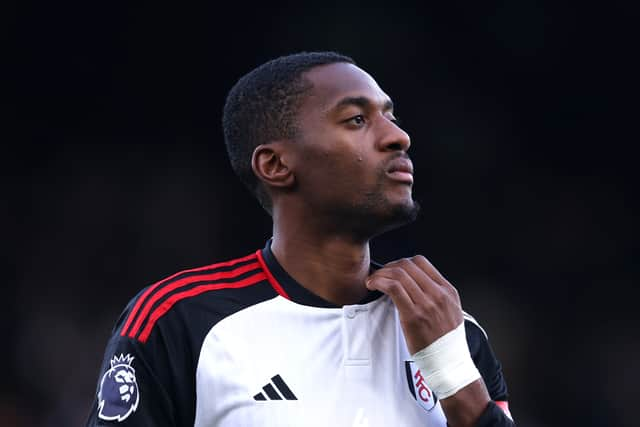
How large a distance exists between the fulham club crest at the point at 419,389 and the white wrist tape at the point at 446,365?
0.11 m

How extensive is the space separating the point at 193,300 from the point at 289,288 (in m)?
0.27

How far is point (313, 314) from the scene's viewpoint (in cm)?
229

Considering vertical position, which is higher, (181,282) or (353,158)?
(353,158)

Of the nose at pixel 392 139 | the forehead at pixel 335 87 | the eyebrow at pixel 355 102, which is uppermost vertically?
the forehead at pixel 335 87

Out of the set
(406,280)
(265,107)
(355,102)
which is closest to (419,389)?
(406,280)

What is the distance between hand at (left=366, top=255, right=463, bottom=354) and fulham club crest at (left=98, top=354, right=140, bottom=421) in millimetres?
671

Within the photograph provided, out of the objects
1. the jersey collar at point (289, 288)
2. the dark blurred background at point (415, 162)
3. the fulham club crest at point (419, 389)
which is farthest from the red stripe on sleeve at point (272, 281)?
the dark blurred background at point (415, 162)

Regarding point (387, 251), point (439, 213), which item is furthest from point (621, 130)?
point (387, 251)

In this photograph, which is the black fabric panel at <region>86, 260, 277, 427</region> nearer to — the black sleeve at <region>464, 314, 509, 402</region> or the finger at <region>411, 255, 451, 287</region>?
the finger at <region>411, 255, 451, 287</region>

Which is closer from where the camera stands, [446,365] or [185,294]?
[446,365]

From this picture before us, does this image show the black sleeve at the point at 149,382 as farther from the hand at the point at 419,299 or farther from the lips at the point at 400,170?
the lips at the point at 400,170

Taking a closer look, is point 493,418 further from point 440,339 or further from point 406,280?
point 406,280

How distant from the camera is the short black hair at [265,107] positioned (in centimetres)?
251

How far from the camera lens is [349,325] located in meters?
2.29
